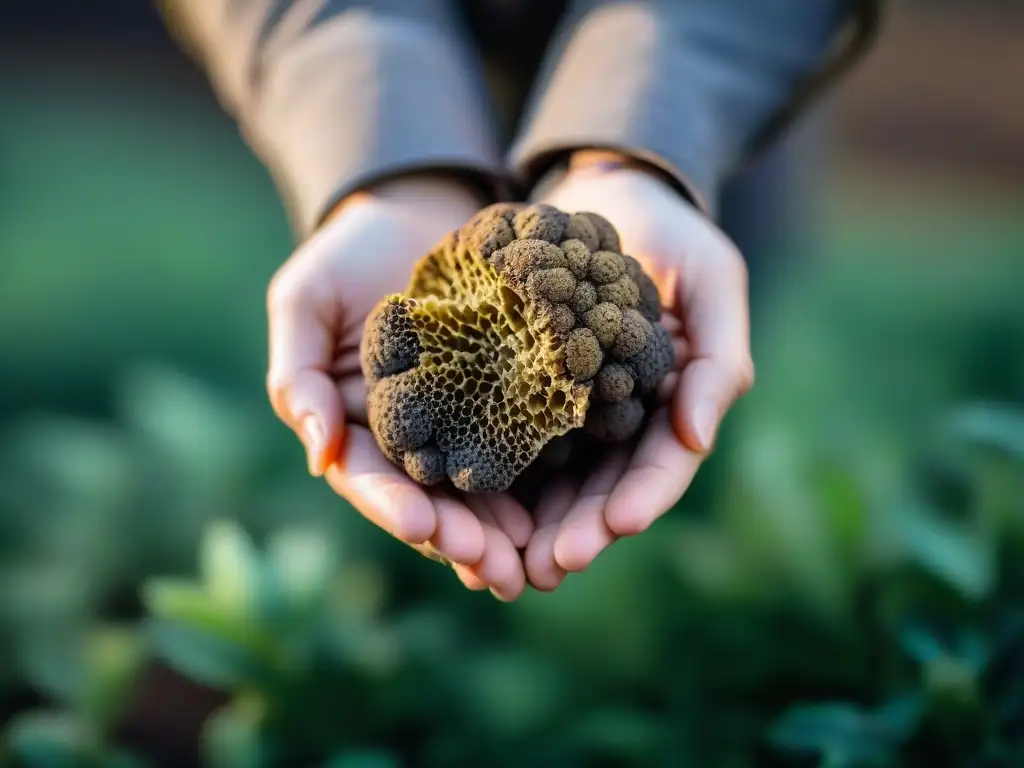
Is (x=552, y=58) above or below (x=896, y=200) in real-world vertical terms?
above

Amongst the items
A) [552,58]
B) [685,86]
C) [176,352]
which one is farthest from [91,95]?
[685,86]

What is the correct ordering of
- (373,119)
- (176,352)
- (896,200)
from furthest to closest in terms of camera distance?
(896,200)
(176,352)
(373,119)

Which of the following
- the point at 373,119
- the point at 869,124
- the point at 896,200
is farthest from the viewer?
the point at 869,124

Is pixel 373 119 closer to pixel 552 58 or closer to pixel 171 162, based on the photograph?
pixel 552 58

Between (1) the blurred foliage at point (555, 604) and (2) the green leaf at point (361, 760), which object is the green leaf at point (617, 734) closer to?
(1) the blurred foliage at point (555, 604)

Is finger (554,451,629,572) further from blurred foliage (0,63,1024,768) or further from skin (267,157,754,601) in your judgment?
blurred foliage (0,63,1024,768)

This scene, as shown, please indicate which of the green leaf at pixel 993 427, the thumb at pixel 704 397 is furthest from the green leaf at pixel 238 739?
the green leaf at pixel 993 427
